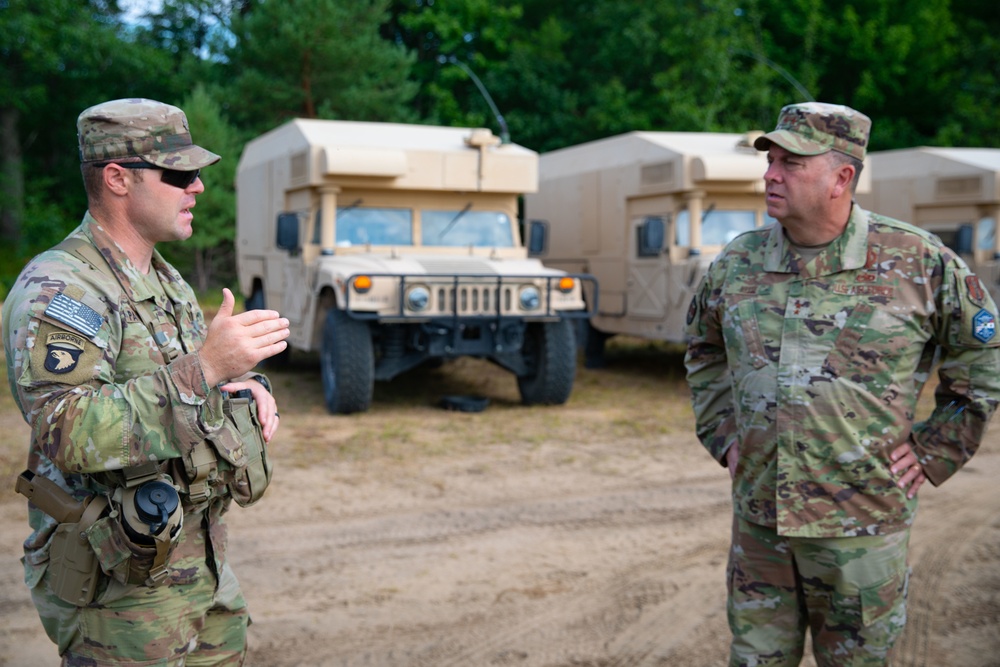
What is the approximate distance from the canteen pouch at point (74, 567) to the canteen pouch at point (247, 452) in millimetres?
319

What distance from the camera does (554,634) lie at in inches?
142

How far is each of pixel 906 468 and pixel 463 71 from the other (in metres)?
20.3

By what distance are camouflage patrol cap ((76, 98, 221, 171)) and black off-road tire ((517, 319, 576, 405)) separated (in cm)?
588

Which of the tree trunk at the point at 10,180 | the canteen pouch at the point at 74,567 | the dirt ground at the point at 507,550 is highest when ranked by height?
the tree trunk at the point at 10,180

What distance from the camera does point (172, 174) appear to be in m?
2.07

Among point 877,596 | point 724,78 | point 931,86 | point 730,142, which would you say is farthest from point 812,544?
point 931,86

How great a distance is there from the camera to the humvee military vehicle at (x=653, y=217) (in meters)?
8.95

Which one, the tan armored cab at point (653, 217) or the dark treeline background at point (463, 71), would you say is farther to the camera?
the dark treeline background at point (463, 71)

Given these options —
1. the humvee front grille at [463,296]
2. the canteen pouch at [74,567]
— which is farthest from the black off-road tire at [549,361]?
the canteen pouch at [74,567]

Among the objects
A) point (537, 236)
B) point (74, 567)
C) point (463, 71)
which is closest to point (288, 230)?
point (537, 236)

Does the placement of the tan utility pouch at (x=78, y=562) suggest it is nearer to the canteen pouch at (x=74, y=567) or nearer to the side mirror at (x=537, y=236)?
the canteen pouch at (x=74, y=567)

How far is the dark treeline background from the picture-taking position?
1844cm

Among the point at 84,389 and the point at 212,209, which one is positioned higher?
the point at 212,209

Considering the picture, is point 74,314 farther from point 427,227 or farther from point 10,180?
point 10,180
